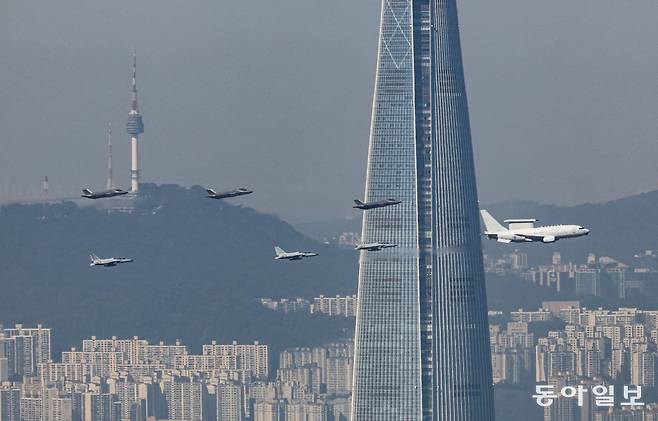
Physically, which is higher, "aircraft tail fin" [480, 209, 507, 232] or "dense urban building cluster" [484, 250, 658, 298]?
"aircraft tail fin" [480, 209, 507, 232]

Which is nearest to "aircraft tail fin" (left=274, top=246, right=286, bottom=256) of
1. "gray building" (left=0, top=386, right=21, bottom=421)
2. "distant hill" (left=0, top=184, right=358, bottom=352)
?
"distant hill" (left=0, top=184, right=358, bottom=352)

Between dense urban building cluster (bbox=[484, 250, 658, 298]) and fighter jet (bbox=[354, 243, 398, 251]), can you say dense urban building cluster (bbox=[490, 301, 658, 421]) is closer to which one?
dense urban building cluster (bbox=[484, 250, 658, 298])

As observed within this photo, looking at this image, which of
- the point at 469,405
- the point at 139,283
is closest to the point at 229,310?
the point at 139,283

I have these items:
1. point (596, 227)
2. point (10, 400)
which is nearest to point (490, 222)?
point (596, 227)

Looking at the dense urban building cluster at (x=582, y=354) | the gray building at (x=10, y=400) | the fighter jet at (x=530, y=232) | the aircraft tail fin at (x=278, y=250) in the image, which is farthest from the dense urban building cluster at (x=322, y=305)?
the fighter jet at (x=530, y=232)

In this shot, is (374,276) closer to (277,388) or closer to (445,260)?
(445,260)

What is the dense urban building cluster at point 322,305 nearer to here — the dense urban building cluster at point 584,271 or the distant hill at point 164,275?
the distant hill at point 164,275
